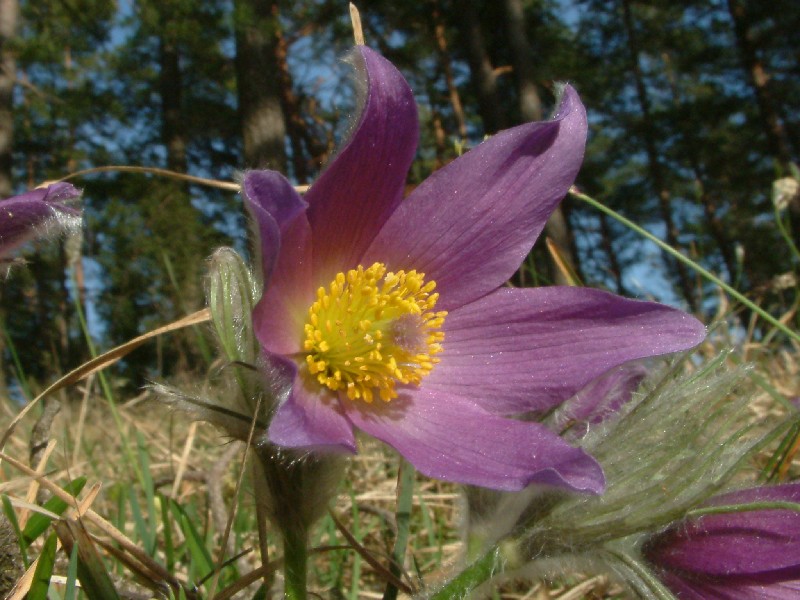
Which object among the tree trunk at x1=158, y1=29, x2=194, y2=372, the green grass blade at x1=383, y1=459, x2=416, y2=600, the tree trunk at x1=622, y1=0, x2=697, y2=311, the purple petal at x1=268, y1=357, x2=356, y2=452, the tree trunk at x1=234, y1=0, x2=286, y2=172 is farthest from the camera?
the tree trunk at x1=622, y1=0, x2=697, y2=311

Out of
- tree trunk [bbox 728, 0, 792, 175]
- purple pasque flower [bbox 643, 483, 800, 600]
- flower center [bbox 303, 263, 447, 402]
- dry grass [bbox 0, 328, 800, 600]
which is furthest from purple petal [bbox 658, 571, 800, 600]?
tree trunk [bbox 728, 0, 792, 175]

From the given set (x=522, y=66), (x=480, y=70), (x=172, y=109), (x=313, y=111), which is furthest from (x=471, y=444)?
(x=172, y=109)

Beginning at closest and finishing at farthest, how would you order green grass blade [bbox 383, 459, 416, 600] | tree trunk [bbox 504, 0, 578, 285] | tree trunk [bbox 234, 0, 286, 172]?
green grass blade [bbox 383, 459, 416, 600] < tree trunk [bbox 234, 0, 286, 172] < tree trunk [bbox 504, 0, 578, 285]

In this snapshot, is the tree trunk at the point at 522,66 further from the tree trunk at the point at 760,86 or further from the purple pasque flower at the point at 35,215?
the purple pasque flower at the point at 35,215

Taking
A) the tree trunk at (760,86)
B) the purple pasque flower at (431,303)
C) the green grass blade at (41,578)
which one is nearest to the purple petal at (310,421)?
the purple pasque flower at (431,303)

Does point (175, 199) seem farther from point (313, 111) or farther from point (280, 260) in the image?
point (280, 260)

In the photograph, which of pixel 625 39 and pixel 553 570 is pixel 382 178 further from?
pixel 625 39

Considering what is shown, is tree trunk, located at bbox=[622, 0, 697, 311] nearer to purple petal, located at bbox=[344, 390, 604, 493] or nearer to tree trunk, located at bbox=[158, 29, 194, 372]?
tree trunk, located at bbox=[158, 29, 194, 372]
